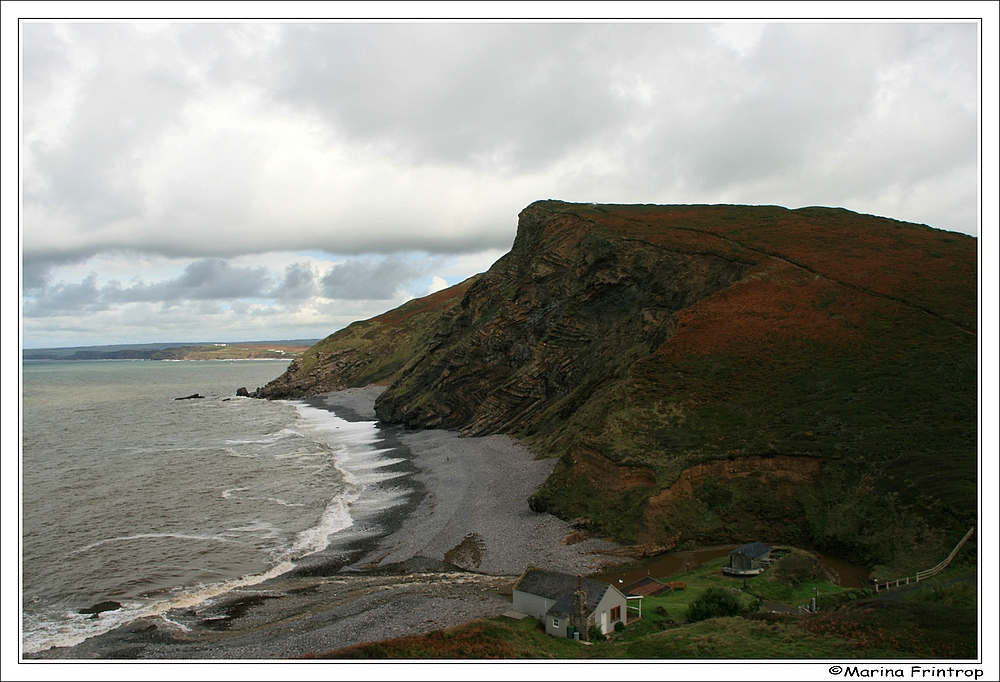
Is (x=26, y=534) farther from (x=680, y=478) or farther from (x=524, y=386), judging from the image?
(x=524, y=386)

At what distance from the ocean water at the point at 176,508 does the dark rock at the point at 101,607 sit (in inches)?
13.9

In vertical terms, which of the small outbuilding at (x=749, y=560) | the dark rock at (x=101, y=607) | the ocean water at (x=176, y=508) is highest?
the small outbuilding at (x=749, y=560)

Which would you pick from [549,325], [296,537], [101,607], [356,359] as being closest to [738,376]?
[549,325]

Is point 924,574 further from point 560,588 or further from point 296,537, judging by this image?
point 296,537


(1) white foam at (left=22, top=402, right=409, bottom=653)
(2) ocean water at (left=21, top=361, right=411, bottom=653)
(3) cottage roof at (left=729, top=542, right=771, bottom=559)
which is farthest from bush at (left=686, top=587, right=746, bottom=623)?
(2) ocean water at (left=21, top=361, right=411, bottom=653)

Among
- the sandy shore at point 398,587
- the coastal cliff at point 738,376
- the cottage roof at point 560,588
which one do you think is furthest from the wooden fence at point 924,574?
the sandy shore at point 398,587

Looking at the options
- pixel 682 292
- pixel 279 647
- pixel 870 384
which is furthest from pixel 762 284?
pixel 279 647

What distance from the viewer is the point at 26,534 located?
3766cm

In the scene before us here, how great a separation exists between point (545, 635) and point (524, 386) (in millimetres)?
46262

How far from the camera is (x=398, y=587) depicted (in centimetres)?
2794

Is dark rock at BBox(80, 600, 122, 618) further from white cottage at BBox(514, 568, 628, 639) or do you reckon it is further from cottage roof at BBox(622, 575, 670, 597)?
cottage roof at BBox(622, 575, 670, 597)

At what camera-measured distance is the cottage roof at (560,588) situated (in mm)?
21109

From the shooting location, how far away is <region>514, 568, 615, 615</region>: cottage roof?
21109 mm

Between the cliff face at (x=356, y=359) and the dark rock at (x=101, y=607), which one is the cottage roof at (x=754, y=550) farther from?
the cliff face at (x=356, y=359)
